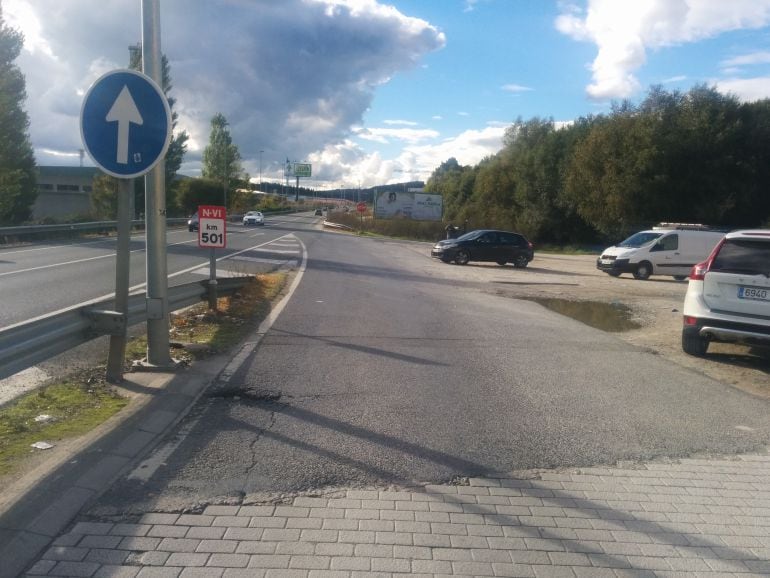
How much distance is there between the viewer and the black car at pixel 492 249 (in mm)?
30578

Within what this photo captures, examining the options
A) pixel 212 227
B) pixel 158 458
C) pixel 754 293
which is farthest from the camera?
pixel 212 227

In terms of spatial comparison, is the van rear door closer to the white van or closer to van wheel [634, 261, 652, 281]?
the white van

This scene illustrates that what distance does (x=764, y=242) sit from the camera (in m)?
8.98

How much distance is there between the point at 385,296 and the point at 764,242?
28.7 feet

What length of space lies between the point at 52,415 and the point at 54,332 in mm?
732

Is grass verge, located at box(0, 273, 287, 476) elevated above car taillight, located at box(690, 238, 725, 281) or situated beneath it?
situated beneath

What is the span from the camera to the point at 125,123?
6723 millimetres

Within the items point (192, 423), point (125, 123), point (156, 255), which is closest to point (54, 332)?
point (192, 423)

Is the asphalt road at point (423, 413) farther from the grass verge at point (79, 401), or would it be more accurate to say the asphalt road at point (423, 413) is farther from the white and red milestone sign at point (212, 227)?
the white and red milestone sign at point (212, 227)

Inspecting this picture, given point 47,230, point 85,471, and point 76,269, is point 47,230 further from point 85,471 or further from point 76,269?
point 85,471

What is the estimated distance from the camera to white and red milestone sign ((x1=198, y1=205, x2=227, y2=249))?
38.9 feet

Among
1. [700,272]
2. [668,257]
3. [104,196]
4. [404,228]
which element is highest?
[104,196]

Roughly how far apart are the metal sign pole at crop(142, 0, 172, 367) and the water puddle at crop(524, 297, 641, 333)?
8.08 meters

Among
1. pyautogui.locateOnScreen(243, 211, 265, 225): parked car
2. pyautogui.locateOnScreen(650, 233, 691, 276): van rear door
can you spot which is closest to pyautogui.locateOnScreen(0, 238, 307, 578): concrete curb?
pyautogui.locateOnScreen(650, 233, 691, 276): van rear door
